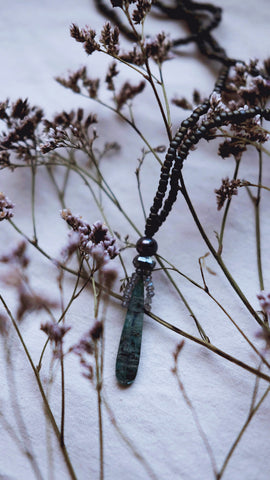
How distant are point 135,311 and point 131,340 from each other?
34 millimetres

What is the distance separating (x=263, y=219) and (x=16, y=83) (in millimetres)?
438

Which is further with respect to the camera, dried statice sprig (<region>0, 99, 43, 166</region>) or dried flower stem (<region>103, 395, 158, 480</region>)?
dried statice sprig (<region>0, 99, 43, 166</region>)

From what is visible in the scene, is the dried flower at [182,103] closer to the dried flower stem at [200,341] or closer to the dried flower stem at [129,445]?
the dried flower stem at [200,341]

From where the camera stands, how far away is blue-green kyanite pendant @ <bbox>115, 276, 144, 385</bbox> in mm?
491

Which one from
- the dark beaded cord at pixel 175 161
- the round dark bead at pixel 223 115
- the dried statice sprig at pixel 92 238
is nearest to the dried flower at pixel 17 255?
the dried statice sprig at pixel 92 238

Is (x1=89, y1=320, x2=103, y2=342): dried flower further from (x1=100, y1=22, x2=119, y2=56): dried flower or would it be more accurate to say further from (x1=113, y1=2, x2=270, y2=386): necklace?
(x1=100, y1=22, x2=119, y2=56): dried flower

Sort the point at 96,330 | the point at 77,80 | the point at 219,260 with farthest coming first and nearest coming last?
the point at 77,80 → the point at 219,260 → the point at 96,330

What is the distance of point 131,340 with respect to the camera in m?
0.51

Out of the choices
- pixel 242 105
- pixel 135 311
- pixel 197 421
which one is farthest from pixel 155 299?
pixel 242 105

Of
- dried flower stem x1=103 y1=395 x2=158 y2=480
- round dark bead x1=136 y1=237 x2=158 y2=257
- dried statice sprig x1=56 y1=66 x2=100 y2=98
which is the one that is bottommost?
dried flower stem x1=103 y1=395 x2=158 y2=480

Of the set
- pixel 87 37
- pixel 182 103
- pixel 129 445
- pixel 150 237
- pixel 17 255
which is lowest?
pixel 129 445

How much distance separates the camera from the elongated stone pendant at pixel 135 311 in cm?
49

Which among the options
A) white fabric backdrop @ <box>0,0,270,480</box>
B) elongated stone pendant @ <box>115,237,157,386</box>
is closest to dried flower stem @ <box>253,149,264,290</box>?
white fabric backdrop @ <box>0,0,270,480</box>

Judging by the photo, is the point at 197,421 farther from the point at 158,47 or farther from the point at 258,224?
the point at 158,47
